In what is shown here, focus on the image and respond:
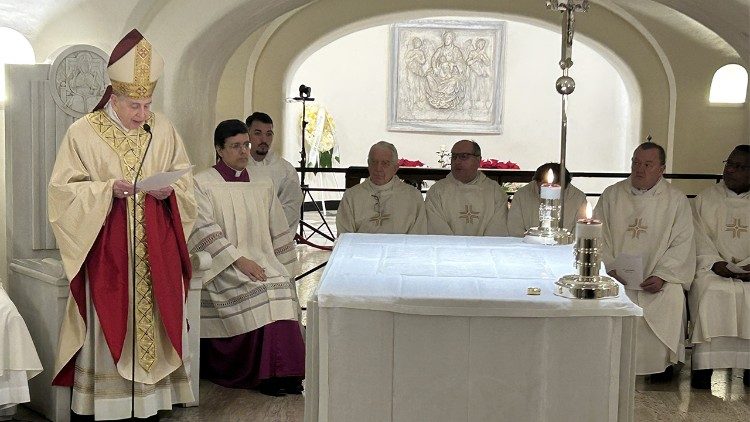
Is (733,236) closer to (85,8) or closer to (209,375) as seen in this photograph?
(209,375)

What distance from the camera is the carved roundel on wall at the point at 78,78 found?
6.06 m

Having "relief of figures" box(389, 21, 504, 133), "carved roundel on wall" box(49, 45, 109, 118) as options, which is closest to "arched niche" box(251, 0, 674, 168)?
"relief of figures" box(389, 21, 504, 133)

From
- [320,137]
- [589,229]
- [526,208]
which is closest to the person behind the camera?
[589,229]

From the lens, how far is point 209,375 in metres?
6.82

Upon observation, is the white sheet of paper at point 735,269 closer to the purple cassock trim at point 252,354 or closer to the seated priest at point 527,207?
the seated priest at point 527,207

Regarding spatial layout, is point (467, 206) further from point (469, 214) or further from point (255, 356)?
point (255, 356)

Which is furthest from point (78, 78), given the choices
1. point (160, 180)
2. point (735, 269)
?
point (735, 269)

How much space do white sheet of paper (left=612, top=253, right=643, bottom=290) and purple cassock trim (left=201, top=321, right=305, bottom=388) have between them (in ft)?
6.89

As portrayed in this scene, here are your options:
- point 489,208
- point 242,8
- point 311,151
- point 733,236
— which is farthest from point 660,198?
point 311,151

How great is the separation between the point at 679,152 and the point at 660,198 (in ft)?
13.9

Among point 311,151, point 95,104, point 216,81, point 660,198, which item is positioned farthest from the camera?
point 311,151

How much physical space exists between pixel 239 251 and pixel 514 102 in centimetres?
1108

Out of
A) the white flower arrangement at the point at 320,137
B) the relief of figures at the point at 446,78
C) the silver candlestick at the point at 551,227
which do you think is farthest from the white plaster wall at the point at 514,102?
the silver candlestick at the point at 551,227

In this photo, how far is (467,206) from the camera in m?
7.86
